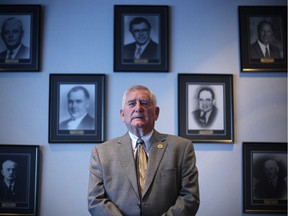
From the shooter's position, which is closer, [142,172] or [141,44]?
[142,172]

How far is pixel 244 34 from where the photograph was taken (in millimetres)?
2730

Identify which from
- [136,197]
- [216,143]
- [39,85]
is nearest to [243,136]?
[216,143]

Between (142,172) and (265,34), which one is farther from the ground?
→ (265,34)

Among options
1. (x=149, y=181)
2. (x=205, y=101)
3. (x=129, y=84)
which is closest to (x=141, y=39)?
(x=129, y=84)

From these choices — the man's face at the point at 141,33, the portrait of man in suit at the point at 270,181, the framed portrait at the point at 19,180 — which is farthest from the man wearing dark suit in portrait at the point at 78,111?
the portrait of man in suit at the point at 270,181

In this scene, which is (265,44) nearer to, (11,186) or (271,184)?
(271,184)

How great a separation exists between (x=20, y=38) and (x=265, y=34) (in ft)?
6.78

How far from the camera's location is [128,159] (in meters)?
1.79

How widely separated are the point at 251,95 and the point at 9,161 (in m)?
2.05

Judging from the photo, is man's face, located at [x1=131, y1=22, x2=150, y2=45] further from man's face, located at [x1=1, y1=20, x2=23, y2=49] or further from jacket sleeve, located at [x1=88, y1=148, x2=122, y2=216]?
jacket sleeve, located at [x1=88, y1=148, x2=122, y2=216]

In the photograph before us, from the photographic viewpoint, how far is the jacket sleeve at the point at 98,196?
5.56 ft

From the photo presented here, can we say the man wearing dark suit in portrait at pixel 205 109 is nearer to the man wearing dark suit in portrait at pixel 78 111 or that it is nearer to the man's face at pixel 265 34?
the man's face at pixel 265 34

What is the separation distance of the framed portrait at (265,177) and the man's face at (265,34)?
2.85 feet

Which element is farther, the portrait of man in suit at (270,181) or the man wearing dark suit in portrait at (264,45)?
the man wearing dark suit in portrait at (264,45)
